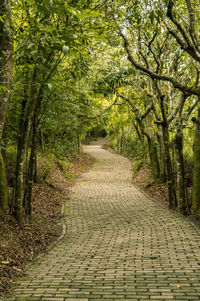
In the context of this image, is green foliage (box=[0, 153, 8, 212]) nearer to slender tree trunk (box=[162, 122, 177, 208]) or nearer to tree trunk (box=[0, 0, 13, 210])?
tree trunk (box=[0, 0, 13, 210])

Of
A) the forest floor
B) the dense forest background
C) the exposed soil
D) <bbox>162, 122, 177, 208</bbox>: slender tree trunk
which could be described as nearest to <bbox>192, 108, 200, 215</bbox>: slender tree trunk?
the dense forest background

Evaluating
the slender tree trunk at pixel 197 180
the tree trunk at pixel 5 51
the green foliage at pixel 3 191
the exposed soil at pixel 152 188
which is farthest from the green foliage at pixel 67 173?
the tree trunk at pixel 5 51

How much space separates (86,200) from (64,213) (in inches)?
101

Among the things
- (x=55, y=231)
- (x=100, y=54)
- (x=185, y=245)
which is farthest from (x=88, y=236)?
(x=100, y=54)

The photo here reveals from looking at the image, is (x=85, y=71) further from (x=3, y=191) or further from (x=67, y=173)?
Answer: (x=67, y=173)

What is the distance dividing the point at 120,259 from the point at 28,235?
3001 mm

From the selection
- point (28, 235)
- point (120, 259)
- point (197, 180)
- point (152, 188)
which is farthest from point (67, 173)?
point (120, 259)

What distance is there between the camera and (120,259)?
6285 mm

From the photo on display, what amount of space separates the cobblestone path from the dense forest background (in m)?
1.77

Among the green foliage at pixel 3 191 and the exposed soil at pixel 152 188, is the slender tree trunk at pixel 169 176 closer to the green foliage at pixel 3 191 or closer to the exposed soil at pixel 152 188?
the exposed soil at pixel 152 188

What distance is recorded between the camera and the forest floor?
578 cm

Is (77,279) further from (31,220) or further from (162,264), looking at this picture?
(31,220)

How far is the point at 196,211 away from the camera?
10242 millimetres

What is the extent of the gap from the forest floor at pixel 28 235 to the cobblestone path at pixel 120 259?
11.8 inches
